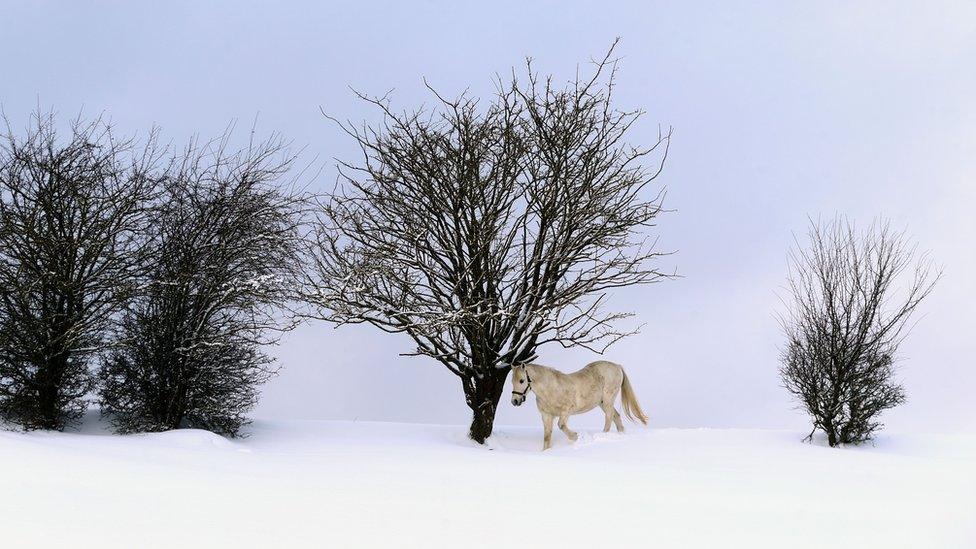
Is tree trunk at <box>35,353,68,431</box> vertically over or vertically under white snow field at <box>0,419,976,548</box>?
over

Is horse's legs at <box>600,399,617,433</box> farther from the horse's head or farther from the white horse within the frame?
the horse's head

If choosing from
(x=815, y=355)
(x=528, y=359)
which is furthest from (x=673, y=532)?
(x=815, y=355)

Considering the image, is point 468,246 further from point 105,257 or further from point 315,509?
point 315,509

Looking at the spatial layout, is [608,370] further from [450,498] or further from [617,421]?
[450,498]

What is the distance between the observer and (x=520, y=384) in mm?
12438

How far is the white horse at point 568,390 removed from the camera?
40.9ft

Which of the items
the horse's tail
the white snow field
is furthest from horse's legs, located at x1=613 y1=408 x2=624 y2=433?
the white snow field

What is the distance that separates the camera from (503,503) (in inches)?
259

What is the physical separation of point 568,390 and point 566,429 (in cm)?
71

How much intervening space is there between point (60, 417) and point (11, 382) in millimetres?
946

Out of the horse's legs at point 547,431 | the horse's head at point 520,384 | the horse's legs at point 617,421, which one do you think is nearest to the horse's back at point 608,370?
the horse's legs at point 617,421

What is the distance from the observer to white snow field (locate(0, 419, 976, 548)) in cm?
532

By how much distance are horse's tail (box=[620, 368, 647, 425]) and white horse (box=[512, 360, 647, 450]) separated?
0.13 m

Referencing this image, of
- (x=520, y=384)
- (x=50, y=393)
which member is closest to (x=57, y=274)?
(x=50, y=393)
